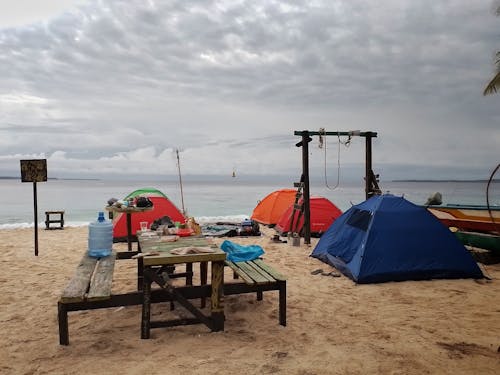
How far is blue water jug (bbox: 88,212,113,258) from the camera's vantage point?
6.61 meters

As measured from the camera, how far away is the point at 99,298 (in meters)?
4.86

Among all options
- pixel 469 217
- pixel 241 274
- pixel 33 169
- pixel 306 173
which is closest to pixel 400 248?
pixel 241 274

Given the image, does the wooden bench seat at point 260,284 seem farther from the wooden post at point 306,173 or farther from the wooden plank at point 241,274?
the wooden post at point 306,173

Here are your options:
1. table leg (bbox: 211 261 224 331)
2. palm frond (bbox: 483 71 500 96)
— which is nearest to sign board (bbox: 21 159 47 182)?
table leg (bbox: 211 261 224 331)

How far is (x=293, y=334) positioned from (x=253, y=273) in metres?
1.04

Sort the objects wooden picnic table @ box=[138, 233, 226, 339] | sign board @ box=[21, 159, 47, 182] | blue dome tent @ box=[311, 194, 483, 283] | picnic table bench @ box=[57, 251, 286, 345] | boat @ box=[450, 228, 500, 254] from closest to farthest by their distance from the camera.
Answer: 1. picnic table bench @ box=[57, 251, 286, 345]
2. wooden picnic table @ box=[138, 233, 226, 339]
3. blue dome tent @ box=[311, 194, 483, 283]
4. boat @ box=[450, 228, 500, 254]
5. sign board @ box=[21, 159, 47, 182]

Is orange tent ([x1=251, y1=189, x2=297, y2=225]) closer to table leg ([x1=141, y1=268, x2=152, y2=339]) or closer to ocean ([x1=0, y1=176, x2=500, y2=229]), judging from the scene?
ocean ([x1=0, y1=176, x2=500, y2=229])

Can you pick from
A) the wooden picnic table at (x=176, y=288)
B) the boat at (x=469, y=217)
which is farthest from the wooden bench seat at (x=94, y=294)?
the boat at (x=469, y=217)

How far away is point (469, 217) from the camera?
1412 centimetres

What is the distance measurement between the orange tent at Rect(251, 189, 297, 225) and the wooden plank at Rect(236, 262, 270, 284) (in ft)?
38.8

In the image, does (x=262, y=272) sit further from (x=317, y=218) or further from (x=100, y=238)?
(x=317, y=218)

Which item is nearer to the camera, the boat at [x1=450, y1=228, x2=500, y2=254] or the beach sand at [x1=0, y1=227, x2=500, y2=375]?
the beach sand at [x1=0, y1=227, x2=500, y2=375]

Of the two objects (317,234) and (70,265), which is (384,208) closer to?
(317,234)

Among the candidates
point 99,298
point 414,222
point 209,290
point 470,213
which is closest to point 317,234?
point 470,213
